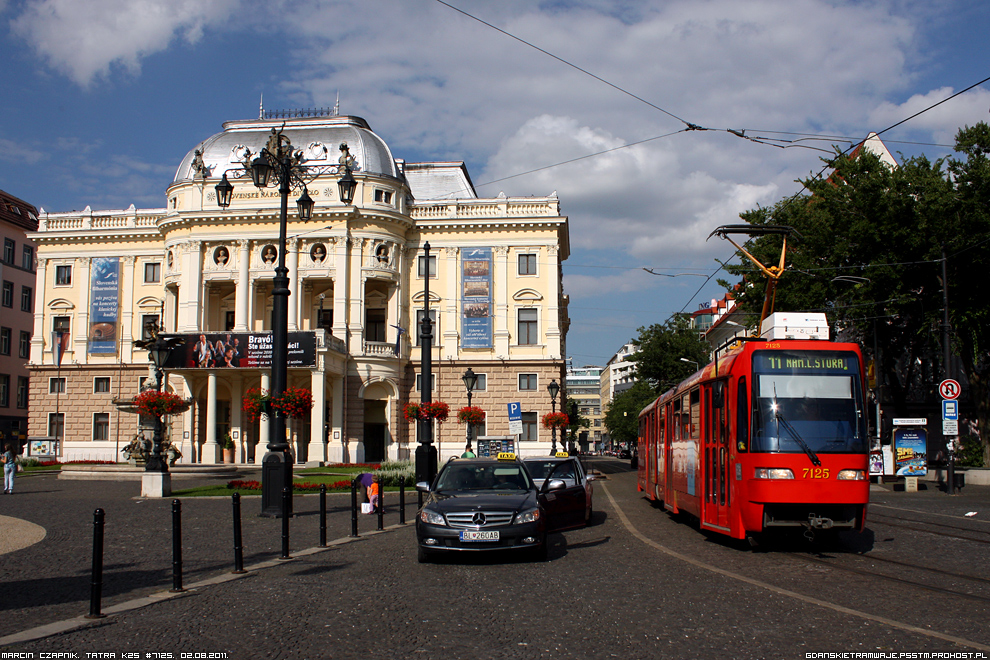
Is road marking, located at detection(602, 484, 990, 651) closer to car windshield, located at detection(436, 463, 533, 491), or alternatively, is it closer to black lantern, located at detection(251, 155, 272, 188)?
car windshield, located at detection(436, 463, 533, 491)

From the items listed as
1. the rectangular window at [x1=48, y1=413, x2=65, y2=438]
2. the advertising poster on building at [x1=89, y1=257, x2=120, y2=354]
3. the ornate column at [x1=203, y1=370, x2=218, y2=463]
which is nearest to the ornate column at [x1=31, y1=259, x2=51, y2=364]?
the advertising poster on building at [x1=89, y1=257, x2=120, y2=354]

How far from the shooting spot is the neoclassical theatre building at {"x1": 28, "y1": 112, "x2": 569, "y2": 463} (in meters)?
50.1

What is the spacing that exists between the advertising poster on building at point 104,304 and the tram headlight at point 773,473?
5093 centimetres

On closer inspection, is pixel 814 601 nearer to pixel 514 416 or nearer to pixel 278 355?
pixel 278 355

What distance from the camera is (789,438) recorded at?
11.8m

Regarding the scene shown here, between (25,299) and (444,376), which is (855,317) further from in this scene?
(25,299)

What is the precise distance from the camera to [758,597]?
8617mm

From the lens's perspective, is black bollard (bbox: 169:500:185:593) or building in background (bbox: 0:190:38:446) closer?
black bollard (bbox: 169:500:185:593)

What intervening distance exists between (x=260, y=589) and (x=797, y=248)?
98.2 feet

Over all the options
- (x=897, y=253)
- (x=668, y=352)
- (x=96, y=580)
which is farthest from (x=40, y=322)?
(x=96, y=580)

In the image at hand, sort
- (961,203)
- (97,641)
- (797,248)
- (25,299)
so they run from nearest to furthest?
(97,641)
(961,203)
(797,248)
(25,299)

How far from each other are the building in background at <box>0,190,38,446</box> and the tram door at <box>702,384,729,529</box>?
61.0m

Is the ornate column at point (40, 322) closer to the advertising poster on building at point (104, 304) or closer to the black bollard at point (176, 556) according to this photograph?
the advertising poster on building at point (104, 304)

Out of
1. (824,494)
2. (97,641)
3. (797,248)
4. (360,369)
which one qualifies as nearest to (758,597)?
(824,494)
